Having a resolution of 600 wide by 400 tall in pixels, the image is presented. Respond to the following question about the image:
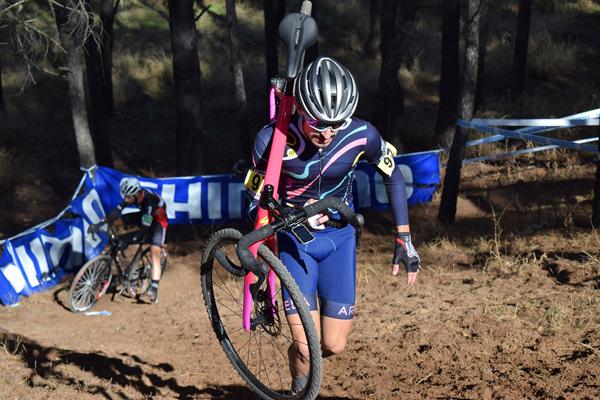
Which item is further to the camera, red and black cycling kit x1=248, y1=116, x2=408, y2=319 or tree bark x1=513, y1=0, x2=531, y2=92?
tree bark x1=513, y1=0, x2=531, y2=92

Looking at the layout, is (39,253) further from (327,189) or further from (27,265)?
(327,189)

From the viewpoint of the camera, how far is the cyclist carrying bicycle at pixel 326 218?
561 centimetres

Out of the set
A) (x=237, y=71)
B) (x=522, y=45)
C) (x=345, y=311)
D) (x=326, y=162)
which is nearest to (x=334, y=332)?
(x=345, y=311)

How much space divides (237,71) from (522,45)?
8.10 metres

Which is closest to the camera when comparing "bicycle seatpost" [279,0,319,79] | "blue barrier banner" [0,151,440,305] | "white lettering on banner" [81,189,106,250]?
"bicycle seatpost" [279,0,319,79]

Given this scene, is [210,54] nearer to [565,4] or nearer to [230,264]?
[565,4]

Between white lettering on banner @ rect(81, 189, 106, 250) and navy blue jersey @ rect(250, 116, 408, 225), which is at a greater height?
navy blue jersey @ rect(250, 116, 408, 225)

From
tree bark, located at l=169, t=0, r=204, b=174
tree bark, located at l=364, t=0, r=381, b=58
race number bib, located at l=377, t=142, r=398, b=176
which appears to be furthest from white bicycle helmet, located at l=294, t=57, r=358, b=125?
tree bark, located at l=364, t=0, r=381, b=58

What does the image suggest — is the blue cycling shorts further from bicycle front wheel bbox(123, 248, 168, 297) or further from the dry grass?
the dry grass

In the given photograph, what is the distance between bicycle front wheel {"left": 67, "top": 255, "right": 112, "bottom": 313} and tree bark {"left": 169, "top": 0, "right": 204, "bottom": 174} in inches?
209

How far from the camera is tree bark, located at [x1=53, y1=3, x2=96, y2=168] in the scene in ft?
46.1

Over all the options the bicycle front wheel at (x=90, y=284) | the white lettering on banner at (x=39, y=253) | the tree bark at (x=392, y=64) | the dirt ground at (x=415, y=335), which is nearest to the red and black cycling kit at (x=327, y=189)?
the dirt ground at (x=415, y=335)

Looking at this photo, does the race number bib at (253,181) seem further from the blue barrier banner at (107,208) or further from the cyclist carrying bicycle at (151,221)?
the blue barrier banner at (107,208)

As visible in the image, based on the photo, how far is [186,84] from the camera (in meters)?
16.4
